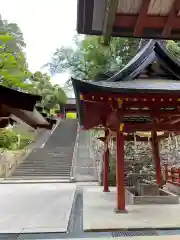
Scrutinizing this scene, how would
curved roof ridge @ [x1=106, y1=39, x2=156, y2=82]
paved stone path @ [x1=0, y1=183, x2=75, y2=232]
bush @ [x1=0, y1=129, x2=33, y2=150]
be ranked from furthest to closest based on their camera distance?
bush @ [x1=0, y1=129, x2=33, y2=150] < curved roof ridge @ [x1=106, y1=39, x2=156, y2=82] < paved stone path @ [x1=0, y1=183, x2=75, y2=232]

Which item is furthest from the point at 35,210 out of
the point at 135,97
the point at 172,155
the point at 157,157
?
the point at 172,155

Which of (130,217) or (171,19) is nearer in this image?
(171,19)

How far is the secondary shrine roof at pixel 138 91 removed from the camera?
6297mm

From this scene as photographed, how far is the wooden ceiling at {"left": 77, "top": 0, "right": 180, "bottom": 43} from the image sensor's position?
1981 millimetres

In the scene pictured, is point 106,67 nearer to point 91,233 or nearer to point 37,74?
point 37,74

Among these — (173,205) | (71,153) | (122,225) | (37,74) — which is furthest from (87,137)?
(122,225)

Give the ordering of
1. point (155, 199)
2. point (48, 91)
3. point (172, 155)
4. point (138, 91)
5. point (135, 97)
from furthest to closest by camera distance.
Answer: point (48, 91) → point (172, 155) → point (155, 199) → point (135, 97) → point (138, 91)

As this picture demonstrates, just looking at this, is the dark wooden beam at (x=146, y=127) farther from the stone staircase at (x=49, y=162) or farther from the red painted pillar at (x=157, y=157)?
the stone staircase at (x=49, y=162)

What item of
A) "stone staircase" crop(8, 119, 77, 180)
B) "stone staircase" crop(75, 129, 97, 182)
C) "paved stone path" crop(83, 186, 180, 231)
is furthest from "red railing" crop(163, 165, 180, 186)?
"stone staircase" crop(8, 119, 77, 180)

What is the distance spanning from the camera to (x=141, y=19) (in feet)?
6.98

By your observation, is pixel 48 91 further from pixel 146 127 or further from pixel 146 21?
pixel 146 21

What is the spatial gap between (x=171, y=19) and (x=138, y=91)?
164 inches

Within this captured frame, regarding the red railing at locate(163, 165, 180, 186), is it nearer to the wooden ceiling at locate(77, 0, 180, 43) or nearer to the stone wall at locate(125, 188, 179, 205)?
the stone wall at locate(125, 188, 179, 205)

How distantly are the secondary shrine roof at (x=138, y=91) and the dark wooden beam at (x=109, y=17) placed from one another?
146 inches
